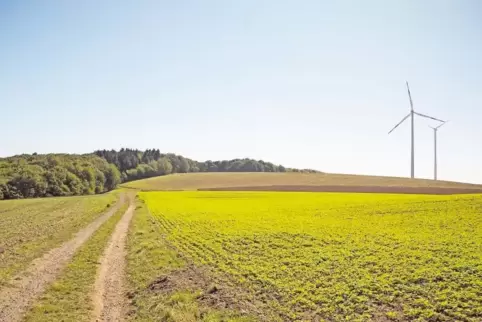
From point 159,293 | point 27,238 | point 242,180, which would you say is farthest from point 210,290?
point 242,180

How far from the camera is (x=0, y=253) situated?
82.9ft

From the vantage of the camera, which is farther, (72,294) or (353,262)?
(353,262)

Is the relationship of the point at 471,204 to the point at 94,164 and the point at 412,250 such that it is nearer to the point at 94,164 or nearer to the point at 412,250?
the point at 412,250

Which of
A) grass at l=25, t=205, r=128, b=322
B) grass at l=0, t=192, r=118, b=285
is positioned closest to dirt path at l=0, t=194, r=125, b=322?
grass at l=25, t=205, r=128, b=322

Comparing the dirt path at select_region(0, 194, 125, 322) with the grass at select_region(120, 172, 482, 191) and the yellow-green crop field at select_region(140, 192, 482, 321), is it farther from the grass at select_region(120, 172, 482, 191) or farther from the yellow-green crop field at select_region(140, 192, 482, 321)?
the grass at select_region(120, 172, 482, 191)

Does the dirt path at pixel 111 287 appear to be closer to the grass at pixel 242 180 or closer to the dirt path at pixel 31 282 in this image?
the dirt path at pixel 31 282

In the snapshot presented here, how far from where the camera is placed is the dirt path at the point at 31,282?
15.2m

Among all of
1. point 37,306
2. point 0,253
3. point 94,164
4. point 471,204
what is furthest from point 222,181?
point 37,306

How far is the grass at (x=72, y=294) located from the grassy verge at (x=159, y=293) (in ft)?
6.35

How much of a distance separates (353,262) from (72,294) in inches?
545

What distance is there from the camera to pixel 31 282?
19.0 meters

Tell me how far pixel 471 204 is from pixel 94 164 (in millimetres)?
144213

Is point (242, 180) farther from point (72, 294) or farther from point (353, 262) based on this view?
point (72, 294)

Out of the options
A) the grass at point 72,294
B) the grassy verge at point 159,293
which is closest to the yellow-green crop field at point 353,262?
the grassy verge at point 159,293
